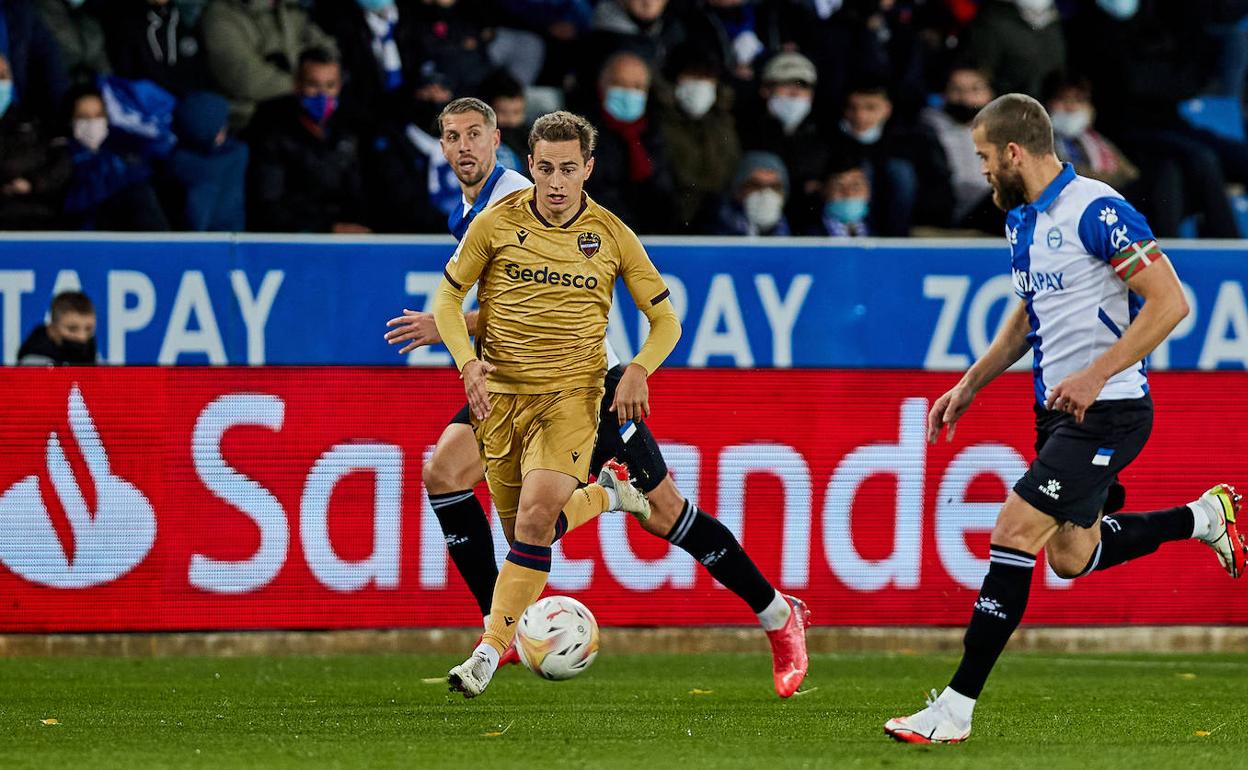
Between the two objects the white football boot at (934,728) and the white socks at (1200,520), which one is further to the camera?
the white socks at (1200,520)

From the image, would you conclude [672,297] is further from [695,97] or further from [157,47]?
[157,47]

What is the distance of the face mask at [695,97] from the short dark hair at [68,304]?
3954mm

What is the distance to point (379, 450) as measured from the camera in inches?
360

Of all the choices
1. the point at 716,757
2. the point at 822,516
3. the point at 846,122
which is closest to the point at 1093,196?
the point at 716,757

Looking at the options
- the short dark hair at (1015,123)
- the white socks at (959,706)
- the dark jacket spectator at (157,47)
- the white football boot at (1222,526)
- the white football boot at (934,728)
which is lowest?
the white football boot at (934,728)

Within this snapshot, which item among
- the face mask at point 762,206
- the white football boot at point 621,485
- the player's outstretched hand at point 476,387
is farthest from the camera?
the face mask at point 762,206

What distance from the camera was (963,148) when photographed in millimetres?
12008

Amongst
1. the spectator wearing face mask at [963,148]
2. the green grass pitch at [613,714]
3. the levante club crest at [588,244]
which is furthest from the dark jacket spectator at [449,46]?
the levante club crest at [588,244]

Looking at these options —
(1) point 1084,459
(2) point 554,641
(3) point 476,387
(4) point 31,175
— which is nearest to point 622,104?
(4) point 31,175

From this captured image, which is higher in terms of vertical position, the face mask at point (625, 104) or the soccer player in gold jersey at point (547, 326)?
the face mask at point (625, 104)

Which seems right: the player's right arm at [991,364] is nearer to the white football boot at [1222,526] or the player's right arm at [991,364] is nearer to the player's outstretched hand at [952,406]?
the player's outstretched hand at [952,406]

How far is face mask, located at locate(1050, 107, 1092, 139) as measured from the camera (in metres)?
12.4

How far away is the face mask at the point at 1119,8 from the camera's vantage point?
43.7 ft

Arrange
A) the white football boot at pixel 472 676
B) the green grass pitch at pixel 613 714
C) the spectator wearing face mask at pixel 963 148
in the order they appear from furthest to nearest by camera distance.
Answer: the spectator wearing face mask at pixel 963 148, the white football boot at pixel 472 676, the green grass pitch at pixel 613 714
